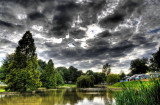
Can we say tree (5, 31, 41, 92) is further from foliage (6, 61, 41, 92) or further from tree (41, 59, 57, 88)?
tree (41, 59, 57, 88)

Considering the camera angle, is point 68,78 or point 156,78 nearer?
point 156,78

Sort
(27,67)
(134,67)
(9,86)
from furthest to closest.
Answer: (134,67), (27,67), (9,86)

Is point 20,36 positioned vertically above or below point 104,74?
above

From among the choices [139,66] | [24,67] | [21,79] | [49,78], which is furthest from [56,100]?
[139,66]

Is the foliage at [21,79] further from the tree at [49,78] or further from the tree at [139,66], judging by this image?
the tree at [139,66]

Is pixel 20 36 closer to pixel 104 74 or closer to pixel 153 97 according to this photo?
pixel 153 97

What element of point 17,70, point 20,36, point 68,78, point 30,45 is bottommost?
point 68,78

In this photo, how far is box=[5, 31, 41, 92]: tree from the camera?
2402 cm

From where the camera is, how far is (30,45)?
27516 millimetres

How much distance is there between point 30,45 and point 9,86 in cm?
957

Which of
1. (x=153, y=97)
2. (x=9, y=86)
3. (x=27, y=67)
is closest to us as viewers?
(x=153, y=97)

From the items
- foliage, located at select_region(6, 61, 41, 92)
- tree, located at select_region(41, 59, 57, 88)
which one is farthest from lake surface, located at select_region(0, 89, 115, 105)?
tree, located at select_region(41, 59, 57, 88)

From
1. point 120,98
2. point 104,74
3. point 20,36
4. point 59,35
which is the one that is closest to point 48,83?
point 20,36

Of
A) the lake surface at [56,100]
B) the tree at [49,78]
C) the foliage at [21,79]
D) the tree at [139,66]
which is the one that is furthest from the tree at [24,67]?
the tree at [139,66]
